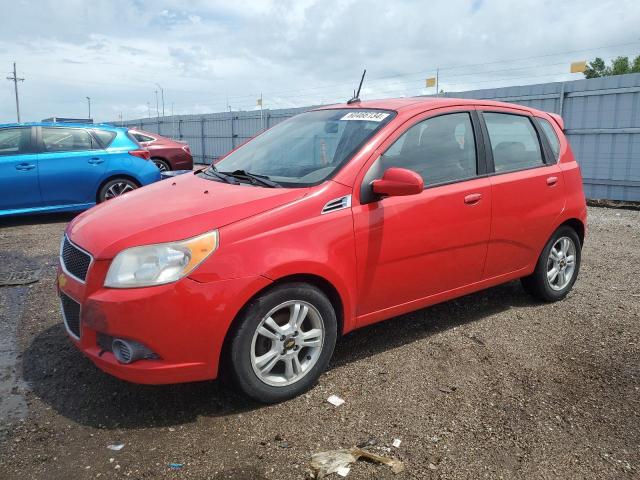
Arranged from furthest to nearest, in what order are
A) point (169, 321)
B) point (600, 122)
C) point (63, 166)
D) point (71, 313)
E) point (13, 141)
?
point (600, 122), point (63, 166), point (13, 141), point (71, 313), point (169, 321)

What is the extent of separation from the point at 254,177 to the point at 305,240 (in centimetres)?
75

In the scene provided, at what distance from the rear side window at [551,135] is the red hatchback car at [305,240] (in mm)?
176

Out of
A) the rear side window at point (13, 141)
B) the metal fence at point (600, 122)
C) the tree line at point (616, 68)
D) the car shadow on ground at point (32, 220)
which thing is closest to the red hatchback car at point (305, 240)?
the rear side window at point (13, 141)

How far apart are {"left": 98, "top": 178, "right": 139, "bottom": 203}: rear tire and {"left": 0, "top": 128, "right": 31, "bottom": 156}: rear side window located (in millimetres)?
1187

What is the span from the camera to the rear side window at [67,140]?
8219 millimetres

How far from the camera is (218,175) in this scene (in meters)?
3.87

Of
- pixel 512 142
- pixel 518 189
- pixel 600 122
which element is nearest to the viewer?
pixel 518 189

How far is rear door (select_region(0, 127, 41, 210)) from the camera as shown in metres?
7.86

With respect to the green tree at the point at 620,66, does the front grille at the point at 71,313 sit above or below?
below

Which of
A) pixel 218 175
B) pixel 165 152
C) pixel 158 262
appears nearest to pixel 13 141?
pixel 165 152

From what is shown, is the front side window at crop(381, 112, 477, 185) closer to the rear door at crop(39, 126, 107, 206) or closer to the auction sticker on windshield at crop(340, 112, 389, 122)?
the auction sticker on windshield at crop(340, 112, 389, 122)

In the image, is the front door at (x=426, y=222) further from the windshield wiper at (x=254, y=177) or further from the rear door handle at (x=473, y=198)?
the windshield wiper at (x=254, y=177)

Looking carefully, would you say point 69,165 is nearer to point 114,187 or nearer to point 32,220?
point 114,187

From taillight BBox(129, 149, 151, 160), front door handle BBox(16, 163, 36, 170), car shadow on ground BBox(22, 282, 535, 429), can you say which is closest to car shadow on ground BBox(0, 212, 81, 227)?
front door handle BBox(16, 163, 36, 170)
